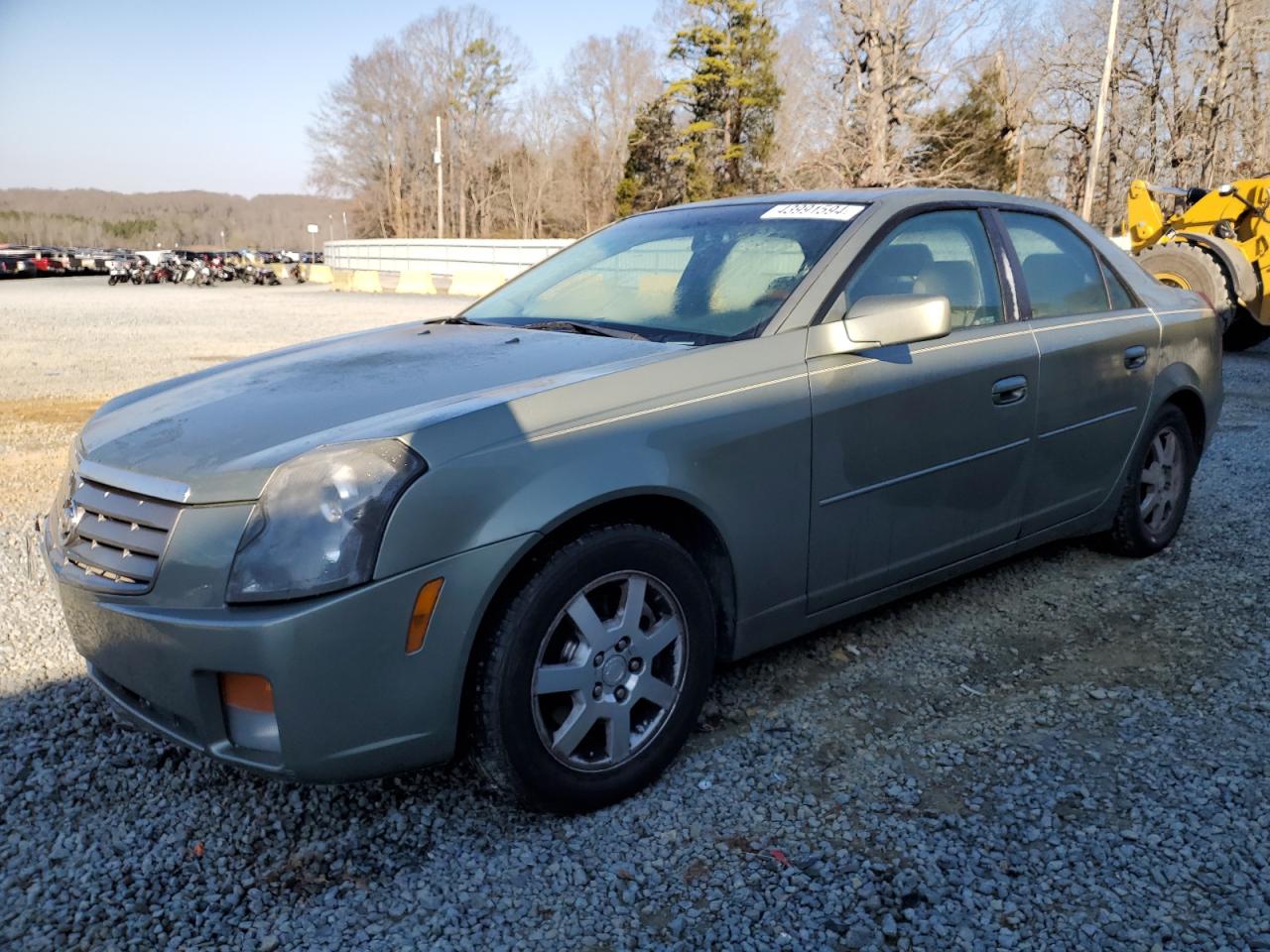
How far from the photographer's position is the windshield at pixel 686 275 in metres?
3.03

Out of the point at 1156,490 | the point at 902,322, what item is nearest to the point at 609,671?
the point at 902,322

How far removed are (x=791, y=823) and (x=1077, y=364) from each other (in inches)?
85.1

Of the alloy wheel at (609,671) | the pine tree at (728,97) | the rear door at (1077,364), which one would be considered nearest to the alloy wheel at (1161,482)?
the rear door at (1077,364)

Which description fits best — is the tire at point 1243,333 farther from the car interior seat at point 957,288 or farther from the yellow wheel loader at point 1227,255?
the car interior seat at point 957,288

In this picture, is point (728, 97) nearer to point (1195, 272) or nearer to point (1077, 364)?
point (1195, 272)

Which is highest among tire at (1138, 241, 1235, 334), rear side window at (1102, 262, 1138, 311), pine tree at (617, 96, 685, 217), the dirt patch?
pine tree at (617, 96, 685, 217)

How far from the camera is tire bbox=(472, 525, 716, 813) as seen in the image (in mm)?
2289

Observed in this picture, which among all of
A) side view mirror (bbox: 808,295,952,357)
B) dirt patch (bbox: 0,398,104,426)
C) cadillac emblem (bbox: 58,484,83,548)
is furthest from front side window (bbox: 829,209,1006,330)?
dirt patch (bbox: 0,398,104,426)

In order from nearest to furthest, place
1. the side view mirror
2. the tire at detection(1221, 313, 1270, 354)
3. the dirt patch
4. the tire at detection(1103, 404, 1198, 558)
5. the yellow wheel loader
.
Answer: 1. the side view mirror
2. the tire at detection(1103, 404, 1198, 558)
3. the dirt patch
4. the yellow wheel loader
5. the tire at detection(1221, 313, 1270, 354)

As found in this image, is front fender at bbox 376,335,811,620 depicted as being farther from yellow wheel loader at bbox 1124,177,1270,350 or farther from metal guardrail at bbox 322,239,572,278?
metal guardrail at bbox 322,239,572,278

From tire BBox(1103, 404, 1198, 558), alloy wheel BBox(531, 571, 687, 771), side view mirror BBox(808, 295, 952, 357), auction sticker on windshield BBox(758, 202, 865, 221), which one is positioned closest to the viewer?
alloy wheel BBox(531, 571, 687, 771)

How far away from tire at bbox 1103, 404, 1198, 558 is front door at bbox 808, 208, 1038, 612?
3.08 feet

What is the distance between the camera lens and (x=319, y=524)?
2086mm

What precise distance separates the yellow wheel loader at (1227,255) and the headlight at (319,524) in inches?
423
